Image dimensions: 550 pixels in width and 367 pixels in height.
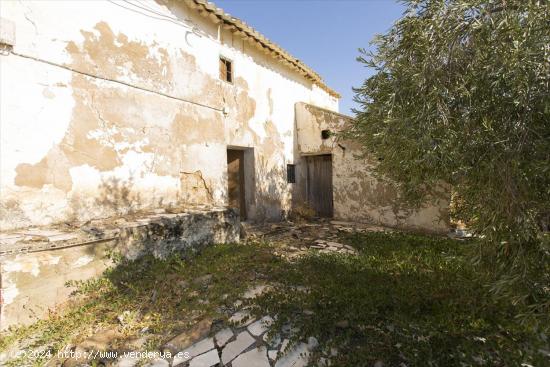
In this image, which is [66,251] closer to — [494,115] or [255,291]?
[255,291]

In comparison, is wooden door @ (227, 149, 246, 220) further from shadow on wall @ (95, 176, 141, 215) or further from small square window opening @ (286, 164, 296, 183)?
shadow on wall @ (95, 176, 141, 215)

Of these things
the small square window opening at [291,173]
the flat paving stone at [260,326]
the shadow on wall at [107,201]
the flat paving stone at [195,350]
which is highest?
the small square window opening at [291,173]

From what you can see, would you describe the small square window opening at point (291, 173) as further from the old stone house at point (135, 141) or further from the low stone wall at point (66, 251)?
the low stone wall at point (66, 251)

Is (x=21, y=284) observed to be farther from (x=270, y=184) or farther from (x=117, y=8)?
(x=270, y=184)

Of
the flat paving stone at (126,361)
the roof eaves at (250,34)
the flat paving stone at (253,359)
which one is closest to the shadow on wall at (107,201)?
the flat paving stone at (126,361)

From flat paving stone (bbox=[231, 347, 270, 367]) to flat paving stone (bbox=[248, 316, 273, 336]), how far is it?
0.22 m

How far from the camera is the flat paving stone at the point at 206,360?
283 centimetres

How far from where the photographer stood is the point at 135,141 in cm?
583

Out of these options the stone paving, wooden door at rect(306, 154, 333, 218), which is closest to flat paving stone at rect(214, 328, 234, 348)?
the stone paving

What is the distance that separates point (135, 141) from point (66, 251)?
9.06 ft

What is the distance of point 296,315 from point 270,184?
6309 mm

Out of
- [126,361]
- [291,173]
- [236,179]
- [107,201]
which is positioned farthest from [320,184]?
[126,361]

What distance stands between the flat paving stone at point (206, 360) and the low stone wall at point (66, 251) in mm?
2353

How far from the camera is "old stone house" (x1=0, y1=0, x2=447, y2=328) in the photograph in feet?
13.6
